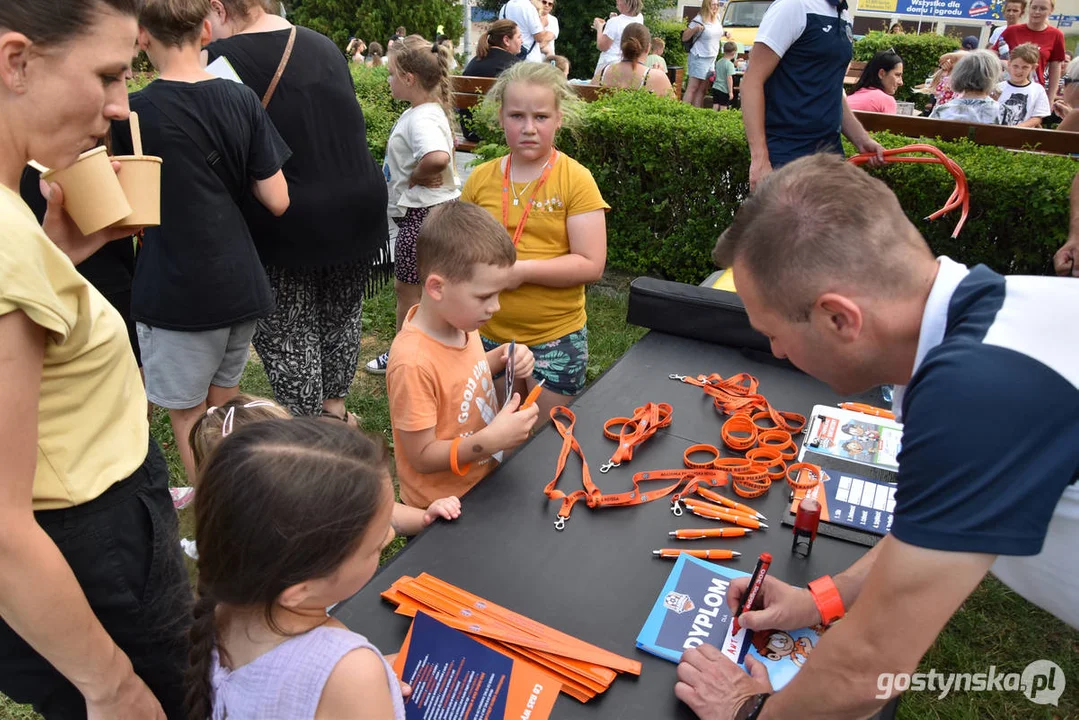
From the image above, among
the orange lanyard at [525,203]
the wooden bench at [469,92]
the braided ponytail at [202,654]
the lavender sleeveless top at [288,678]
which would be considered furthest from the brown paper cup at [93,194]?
the wooden bench at [469,92]

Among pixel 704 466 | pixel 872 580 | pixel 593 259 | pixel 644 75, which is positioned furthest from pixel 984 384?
pixel 644 75

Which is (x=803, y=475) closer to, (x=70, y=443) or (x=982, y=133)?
(x=70, y=443)

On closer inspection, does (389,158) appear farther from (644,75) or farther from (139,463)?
(644,75)

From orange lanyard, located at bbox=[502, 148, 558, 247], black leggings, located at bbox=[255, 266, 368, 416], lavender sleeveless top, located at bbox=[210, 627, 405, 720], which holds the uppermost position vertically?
orange lanyard, located at bbox=[502, 148, 558, 247]

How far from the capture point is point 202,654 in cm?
121

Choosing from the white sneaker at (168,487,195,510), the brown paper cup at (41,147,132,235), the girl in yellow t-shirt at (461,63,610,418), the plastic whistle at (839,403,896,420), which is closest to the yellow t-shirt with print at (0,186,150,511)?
the brown paper cup at (41,147,132,235)

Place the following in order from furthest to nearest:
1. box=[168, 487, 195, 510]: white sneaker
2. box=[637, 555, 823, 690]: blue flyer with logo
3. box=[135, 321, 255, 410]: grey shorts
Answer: box=[168, 487, 195, 510]: white sneaker, box=[135, 321, 255, 410]: grey shorts, box=[637, 555, 823, 690]: blue flyer with logo

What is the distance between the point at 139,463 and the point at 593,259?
1.84 metres

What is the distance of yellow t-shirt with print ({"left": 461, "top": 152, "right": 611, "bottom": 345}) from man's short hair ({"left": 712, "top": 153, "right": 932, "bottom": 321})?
1.50m

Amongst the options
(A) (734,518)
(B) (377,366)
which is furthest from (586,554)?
(B) (377,366)

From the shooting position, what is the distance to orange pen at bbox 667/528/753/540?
1662mm

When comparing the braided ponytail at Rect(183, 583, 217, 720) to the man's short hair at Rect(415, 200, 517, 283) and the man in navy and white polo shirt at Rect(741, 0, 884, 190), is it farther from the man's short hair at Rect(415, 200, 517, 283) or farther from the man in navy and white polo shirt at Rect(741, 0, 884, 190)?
the man in navy and white polo shirt at Rect(741, 0, 884, 190)

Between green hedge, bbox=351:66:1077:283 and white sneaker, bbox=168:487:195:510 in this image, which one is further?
green hedge, bbox=351:66:1077:283

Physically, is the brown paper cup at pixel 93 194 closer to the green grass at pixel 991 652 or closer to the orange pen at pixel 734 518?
the orange pen at pixel 734 518
